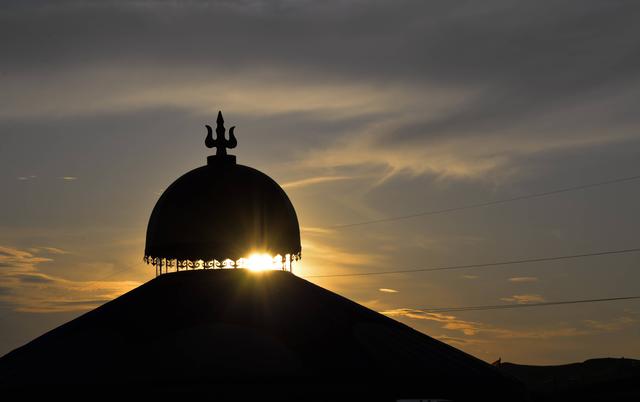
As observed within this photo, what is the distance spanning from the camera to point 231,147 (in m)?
38.8

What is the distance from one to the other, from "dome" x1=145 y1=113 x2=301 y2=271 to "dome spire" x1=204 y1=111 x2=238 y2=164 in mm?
719

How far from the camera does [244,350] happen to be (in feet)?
98.2

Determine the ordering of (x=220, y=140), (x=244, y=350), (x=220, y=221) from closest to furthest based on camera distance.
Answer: (x=244, y=350)
(x=220, y=221)
(x=220, y=140)

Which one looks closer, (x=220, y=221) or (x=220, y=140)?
(x=220, y=221)

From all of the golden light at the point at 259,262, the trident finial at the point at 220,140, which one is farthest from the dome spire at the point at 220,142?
the golden light at the point at 259,262

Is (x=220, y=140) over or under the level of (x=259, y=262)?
over

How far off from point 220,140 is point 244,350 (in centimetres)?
1150

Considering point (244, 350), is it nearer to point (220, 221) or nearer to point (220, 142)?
point (220, 221)

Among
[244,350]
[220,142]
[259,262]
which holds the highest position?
[220,142]

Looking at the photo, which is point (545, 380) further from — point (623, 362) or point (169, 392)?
point (169, 392)

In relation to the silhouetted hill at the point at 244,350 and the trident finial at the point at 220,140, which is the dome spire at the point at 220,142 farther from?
the silhouetted hill at the point at 244,350

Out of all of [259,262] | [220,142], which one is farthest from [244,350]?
[220,142]

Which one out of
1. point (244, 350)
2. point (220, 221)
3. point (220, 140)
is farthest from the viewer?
point (220, 140)

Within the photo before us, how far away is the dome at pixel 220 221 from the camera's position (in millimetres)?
35594
